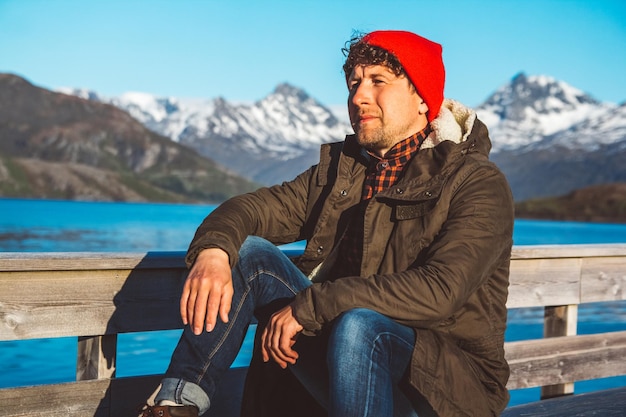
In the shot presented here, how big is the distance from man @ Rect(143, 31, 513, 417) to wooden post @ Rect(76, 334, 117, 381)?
0.60m

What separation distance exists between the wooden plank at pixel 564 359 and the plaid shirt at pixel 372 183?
132cm

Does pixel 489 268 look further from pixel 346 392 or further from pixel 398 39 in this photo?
pixel 398 39

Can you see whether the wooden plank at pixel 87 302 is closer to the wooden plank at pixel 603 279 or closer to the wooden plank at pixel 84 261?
the wooden plank at pixel 84 261

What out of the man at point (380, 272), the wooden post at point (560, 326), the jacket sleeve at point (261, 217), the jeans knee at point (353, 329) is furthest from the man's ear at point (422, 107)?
the wooden post at point (560, 326)

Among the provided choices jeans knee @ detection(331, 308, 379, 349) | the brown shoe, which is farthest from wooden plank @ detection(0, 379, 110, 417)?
jeans knee @ detection(331, 308, 379, 349)

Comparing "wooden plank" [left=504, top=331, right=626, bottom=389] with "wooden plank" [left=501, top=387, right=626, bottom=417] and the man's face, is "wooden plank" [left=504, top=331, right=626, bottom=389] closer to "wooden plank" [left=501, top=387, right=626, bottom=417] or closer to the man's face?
"wooden plank" [left=501, top=387, right=626, bottom=417]

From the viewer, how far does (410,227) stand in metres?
2.39

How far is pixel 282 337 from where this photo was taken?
2.19 meters

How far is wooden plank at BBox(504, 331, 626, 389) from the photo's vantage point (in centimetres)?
363

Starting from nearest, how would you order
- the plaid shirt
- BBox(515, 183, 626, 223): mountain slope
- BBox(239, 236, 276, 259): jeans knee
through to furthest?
BBox(239, 236, 276, 259): jeans knee
the plaid shirt
BBox(515, 183, 626, 223): mountain slope

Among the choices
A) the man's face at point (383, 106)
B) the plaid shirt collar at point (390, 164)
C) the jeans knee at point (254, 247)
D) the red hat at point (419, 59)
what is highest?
the red hat at point (419, 59)

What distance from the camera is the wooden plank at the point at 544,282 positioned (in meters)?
3.61

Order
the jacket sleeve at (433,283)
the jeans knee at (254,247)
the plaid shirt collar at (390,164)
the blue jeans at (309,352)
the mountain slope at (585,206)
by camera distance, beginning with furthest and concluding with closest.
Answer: the mountain slope at (585,206) → the plaid shirt collar at (390,164) → the jeans knee at (254,247) → the jacket sleeve at (433,283) → the blue jeans at (309,352)

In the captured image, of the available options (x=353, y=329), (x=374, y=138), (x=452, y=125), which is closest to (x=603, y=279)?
(x=452, y=125)
